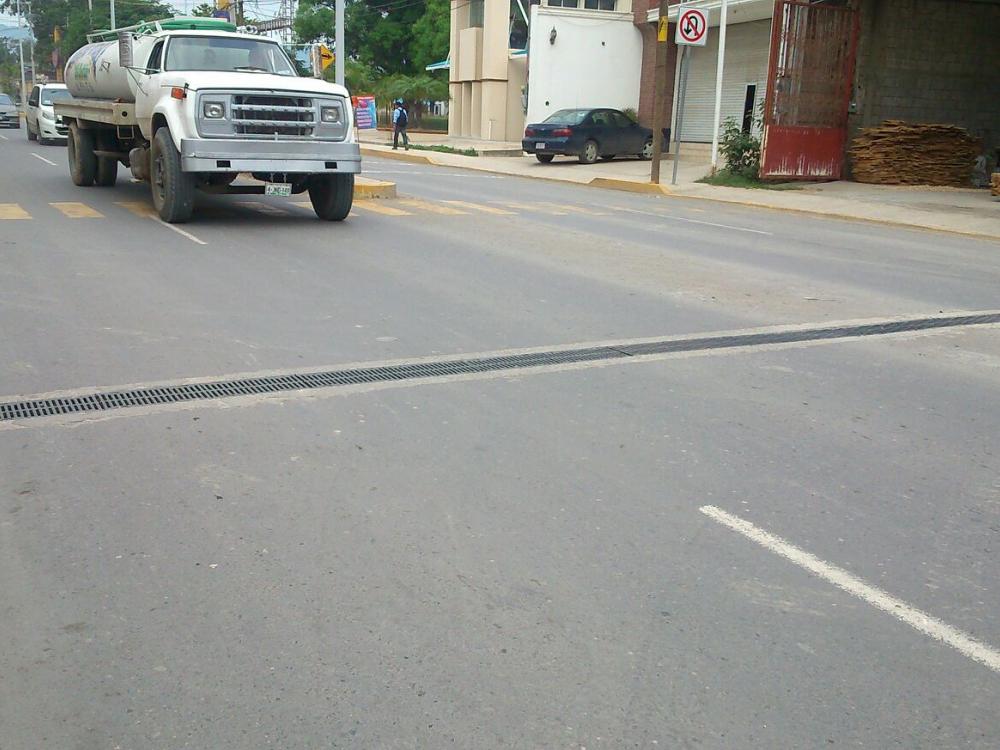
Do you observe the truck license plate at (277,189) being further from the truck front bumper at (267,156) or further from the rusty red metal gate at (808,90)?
the rusty red metal gate at (808,90)

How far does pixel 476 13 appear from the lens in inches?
1859

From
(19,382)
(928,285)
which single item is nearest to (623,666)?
(19,382)

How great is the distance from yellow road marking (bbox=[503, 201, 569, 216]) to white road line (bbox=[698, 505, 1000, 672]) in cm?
1282

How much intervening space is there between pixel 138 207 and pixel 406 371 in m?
9.83

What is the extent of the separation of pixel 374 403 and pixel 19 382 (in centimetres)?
216

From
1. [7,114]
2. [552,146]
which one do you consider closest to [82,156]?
[552,146]

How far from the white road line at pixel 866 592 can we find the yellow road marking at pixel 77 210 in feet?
38.0

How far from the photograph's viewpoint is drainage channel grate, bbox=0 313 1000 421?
18.8 feet

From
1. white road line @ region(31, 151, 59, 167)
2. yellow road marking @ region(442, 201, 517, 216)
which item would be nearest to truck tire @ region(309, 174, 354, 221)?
yellow road marking @ region(442, 201, 517, 216)

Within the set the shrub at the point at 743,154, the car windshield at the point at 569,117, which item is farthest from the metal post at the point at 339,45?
the car windshield at the point at 569,117

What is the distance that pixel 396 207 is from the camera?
1653 cm

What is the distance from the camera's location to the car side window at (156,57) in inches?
538

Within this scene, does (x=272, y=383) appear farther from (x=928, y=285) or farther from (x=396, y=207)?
(x=396, y=207)

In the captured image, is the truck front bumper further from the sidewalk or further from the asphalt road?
the sidewalk
